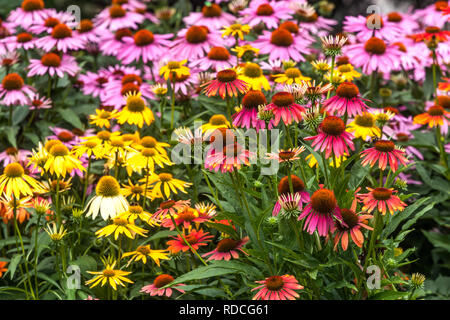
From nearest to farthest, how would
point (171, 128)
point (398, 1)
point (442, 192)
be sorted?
point (171, 128)
point (442, 192)
point (398, 1)

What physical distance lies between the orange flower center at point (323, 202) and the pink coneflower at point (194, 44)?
1.42 metres

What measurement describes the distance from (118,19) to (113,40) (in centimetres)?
20

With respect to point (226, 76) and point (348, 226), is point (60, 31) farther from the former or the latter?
point (348, 226)

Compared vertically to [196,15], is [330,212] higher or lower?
lower

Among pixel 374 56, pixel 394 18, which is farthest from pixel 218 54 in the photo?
pixel 394 18

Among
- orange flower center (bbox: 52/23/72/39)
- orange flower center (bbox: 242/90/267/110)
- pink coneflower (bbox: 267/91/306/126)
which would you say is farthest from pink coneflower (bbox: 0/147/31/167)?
pink coneflower (bbox: 267/91/306/126)

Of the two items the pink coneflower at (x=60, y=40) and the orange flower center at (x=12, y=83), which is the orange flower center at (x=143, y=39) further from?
the orange flower center at (x=12, y=83)

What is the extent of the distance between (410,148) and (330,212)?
1.48 metres

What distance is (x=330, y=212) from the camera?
146 centimetres

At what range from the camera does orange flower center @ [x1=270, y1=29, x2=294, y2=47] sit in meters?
2.73

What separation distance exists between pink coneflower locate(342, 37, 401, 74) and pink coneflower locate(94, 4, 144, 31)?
126 cm

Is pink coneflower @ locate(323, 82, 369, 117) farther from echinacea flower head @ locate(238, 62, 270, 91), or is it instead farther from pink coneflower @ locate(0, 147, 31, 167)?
pink coneflower @ locate(0, 147, 31, 167)
